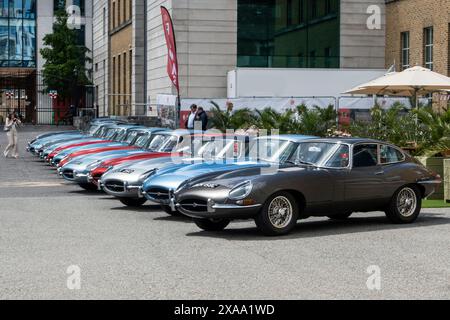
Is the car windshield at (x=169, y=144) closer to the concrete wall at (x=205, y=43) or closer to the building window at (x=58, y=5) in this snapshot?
the concrete wall at (x=205, y=43)

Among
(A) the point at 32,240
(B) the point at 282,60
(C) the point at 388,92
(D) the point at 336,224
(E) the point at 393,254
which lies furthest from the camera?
(B) the point at 282,60

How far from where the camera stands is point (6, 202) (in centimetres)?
1730

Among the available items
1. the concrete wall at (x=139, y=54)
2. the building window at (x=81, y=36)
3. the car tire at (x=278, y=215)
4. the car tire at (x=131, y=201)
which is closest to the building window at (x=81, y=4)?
the building window at (x=81, y=36)

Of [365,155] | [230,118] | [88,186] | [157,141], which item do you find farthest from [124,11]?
[365,155]

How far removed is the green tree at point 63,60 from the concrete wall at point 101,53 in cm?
143

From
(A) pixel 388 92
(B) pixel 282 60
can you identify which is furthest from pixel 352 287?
(B) pixel 282 60

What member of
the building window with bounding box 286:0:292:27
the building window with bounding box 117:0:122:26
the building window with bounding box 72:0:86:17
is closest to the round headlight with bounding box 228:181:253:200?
the building window with bounding box 286:0:292:27

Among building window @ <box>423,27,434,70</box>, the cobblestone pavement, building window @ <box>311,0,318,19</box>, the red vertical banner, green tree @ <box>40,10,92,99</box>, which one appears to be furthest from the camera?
green tree @ <box>40,10,92,99</box>

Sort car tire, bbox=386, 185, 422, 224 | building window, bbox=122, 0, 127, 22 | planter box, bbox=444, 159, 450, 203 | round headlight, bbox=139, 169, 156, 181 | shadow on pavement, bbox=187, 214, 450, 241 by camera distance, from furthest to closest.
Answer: building window, bbox=122, 0, 127, 22
planter box, bbox=444, 159, 450, 203
round headlight, bbox=139, 169, 156, 181
car tire, bbox=386, 185, 422, 224
shadow on pavement, bbox=187, 214, 450, 241

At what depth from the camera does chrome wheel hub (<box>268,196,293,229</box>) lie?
1231 cm

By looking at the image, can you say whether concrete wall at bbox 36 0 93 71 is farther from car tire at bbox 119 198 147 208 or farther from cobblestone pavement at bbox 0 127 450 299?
cobblestone pavement at bbox 0 127 450 299

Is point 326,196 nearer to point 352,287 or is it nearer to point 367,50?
point 352,287

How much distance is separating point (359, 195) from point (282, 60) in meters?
30.9

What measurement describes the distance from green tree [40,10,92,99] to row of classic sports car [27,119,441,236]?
59694 millimetres
